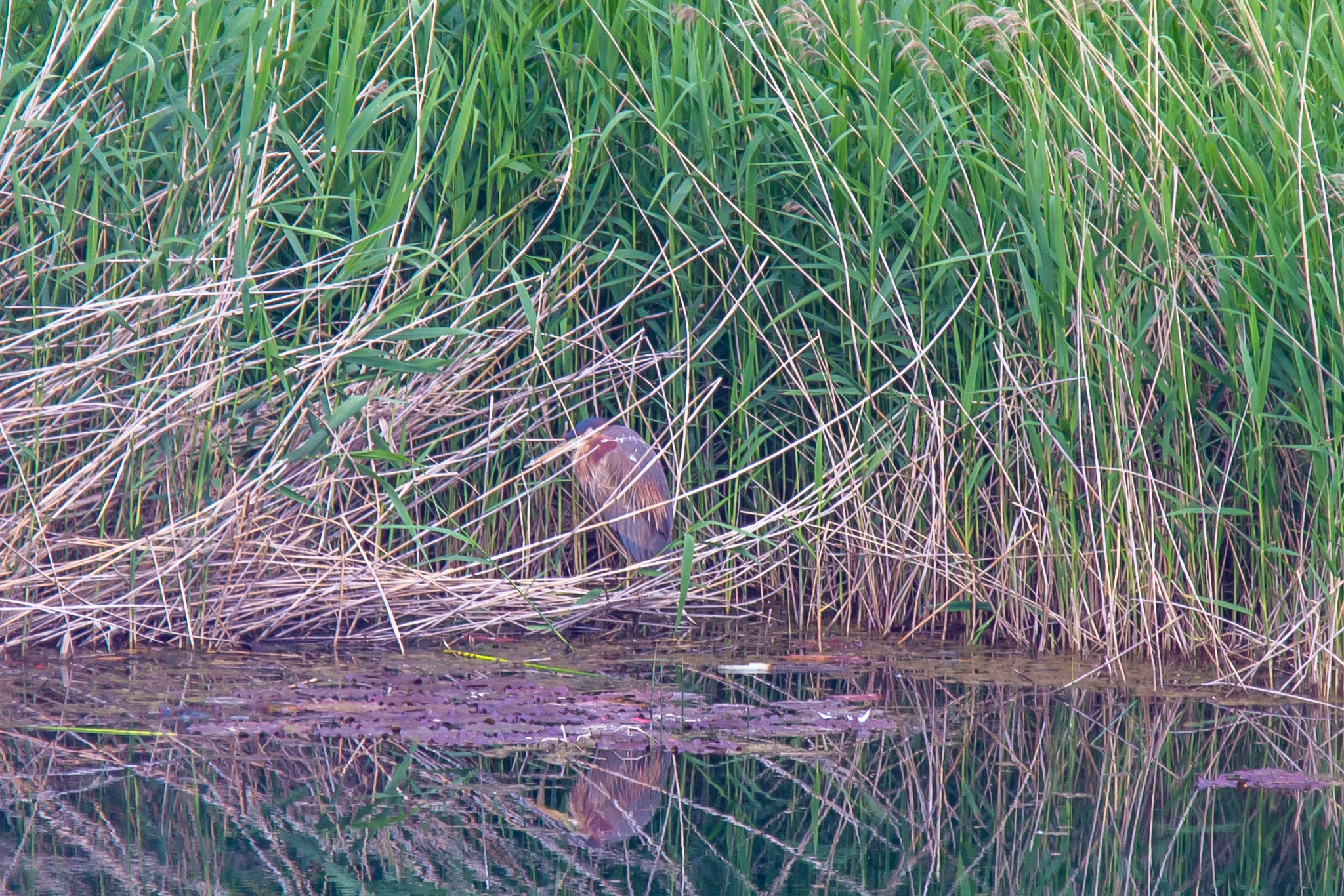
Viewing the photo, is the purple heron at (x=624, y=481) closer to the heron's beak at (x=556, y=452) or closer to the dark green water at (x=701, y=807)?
the heron's beak at (x=556, y=452)

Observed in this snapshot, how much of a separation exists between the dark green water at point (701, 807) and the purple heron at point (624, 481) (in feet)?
2.47

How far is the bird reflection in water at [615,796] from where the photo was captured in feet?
8.45

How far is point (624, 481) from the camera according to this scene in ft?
12.7

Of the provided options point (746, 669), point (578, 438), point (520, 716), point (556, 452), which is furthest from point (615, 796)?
point (578, 438)

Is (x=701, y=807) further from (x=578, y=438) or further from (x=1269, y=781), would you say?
(x=578, y=438)

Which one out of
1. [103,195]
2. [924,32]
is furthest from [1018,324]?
[103,195]

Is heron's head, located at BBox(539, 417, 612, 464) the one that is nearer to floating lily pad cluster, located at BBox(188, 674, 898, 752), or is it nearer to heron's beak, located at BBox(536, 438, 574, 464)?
heron's beak, located at BBox(536, 438, 574, 464)

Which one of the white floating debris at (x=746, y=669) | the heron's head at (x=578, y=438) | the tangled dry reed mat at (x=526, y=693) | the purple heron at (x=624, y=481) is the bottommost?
the white floating debris at (x=746, y=669)

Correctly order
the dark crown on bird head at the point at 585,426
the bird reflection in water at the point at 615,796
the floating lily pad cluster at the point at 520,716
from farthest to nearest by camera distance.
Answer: the dark crown on bird head at the point at 585,426
the floating lily pad cluster at the point at 520,716
the bird reflection in water at the point at 615,796

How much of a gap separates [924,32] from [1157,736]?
76.0 inches

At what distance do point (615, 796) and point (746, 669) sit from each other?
925 millimetres

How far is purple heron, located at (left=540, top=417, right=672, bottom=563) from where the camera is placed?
387cm

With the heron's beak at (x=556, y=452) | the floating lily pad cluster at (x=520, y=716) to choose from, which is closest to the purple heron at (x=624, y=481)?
the heron's beak at (x=556, y=452)

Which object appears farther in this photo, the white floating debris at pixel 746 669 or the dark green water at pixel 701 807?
the white floating debris at pixel 746 669
